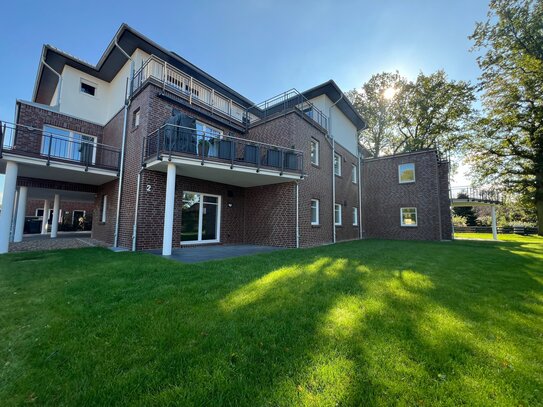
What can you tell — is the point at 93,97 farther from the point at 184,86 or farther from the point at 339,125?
the point at 339,125

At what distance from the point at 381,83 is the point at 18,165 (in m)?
28.2

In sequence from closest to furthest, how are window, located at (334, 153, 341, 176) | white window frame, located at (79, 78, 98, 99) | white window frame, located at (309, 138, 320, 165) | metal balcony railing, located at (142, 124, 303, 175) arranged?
1. metal balcony railing, located at (142, 124, 303, 175)
2. white window frame, located at (79, 78, 98, 99)
3. white window frame, located at (309, 138, 320, 165)
4. window, located at (334, 153, 341, 176)

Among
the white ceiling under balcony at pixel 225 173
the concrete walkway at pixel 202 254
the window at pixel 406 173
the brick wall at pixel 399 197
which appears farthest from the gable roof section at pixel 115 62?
the window at pixel 406 173

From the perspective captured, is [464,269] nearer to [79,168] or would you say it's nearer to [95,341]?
[95,341]

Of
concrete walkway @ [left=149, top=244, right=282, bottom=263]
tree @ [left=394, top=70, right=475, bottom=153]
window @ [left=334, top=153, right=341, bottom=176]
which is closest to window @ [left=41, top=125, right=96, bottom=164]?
concrete walkway @ [left=149, top=244, right=282, bottom=263]

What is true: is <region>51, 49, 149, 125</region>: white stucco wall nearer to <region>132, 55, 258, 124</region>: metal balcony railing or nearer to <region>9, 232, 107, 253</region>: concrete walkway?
<region>132, 55, 258, 124</region>: metal balcony railing

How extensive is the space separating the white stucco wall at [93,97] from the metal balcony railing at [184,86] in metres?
1.96

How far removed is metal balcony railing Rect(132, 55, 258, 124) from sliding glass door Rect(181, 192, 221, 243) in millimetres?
4392

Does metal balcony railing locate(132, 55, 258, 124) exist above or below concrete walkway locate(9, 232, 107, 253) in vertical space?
above

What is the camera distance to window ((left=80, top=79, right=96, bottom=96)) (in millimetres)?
12414

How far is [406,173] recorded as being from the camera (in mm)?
16578

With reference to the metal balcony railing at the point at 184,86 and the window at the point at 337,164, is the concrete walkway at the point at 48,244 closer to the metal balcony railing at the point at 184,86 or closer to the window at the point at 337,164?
the metal balcony railing at the point at 184,86

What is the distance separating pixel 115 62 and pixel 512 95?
81.7ft

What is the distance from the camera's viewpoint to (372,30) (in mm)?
8398
